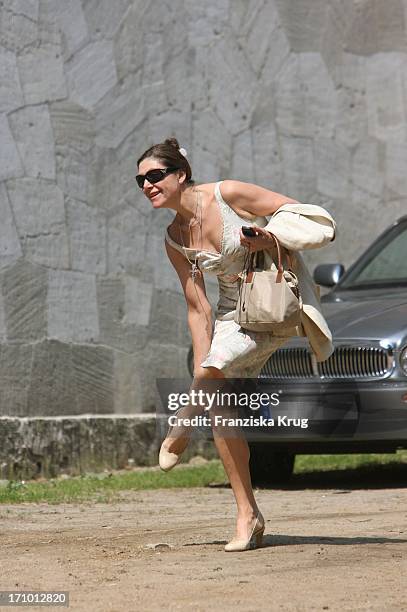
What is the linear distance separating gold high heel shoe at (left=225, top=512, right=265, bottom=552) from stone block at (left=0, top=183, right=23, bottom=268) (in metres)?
4.61

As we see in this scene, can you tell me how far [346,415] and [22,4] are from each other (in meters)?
4.06

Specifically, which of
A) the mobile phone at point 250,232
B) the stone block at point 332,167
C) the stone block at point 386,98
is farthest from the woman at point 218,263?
the stone block at point 386,98

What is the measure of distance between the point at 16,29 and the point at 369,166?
17.0 feet

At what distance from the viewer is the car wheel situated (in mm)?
9891

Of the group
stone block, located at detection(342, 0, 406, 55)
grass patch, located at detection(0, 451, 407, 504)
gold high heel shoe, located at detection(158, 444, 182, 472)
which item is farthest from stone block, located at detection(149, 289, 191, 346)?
gold high heel shoe, located at detection(158, 444, 182, 472)

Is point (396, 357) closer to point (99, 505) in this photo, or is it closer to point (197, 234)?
point (99, 505)

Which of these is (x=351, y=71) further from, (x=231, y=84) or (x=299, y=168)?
(x=231, y=84)

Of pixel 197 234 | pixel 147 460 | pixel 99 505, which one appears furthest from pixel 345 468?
pixel 197 234

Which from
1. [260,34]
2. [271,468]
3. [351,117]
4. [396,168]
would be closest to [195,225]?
[271,468]

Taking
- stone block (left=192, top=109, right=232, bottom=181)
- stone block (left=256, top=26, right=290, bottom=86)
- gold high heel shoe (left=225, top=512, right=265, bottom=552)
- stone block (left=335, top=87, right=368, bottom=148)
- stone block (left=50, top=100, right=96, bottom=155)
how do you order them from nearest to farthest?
gold high heel shoe (left=225, top=512, right=265, bottom=552) → stone block (left=50, top=100, right=96, bottom=155) → stone block (left=192, top=109, right=232, bottom=181) → stone block (left=256, top=26, right=290, bottom=86) → stone block (left=335, top=87, right=368, bottom=148)

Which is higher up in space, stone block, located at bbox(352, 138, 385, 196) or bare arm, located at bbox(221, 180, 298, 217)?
stone block, located at bbox(352, 138, 385, 196)

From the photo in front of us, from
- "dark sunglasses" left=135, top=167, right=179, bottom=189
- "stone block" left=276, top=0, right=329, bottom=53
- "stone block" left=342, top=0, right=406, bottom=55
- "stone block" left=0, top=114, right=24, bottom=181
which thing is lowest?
"dark sunglasses" left=135, top=167, right=179, bottom=189

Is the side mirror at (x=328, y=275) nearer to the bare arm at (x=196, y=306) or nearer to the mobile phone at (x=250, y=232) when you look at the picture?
the bare arm at (x=196, y=306)

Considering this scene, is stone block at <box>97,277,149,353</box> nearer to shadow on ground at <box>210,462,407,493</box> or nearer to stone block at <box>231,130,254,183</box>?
shadow on ground at <box>210,462,407,493</box>
